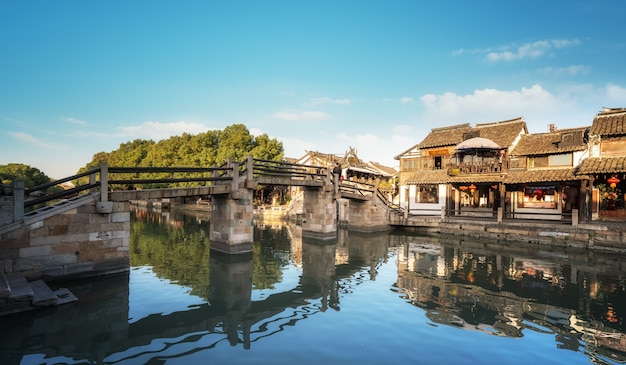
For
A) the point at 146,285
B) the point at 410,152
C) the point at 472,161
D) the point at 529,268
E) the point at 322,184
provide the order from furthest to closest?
the point at 410,152
the point at 472,161
the point at 322,184
the point at 529,268
the point at 146,285

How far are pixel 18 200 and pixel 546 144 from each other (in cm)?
3137

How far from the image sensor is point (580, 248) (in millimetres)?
21156

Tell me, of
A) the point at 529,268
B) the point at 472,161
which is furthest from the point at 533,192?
the point at 529,268

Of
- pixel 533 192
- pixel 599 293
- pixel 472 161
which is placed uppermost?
pixel 472 161

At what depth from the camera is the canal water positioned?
23.5 ft

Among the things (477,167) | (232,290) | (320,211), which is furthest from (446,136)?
(232,290)

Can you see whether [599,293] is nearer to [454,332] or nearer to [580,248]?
[454,332]

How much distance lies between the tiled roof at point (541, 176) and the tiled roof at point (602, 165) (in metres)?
0.78

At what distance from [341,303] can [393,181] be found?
42.3m

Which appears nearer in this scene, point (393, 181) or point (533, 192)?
point (533, 192)

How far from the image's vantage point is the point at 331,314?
9.73 m

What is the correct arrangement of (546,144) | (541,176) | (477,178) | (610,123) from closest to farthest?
(610,123), (541,176), (546,144), (477,178)

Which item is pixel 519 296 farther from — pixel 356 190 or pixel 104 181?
pixel 356 190

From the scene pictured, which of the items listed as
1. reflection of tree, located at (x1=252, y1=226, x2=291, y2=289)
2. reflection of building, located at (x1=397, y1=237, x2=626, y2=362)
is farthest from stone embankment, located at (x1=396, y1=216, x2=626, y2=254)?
reflection of tree, located at (x1=252, y1=226, x2=291, y2=289)
